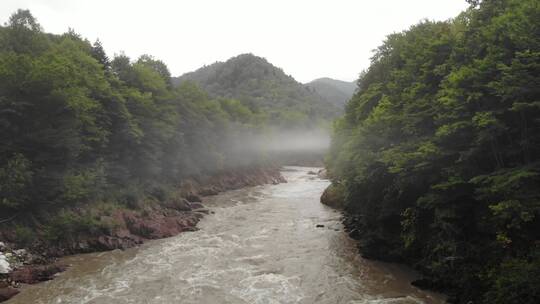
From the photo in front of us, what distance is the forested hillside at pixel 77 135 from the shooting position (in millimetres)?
24469

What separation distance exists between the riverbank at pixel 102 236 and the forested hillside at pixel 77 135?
592 millimetres

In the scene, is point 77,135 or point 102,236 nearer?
point 102,236

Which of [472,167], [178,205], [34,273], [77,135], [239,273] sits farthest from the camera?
[178,205]

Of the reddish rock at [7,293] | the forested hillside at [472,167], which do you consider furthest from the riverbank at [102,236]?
the forested hillside at [472,167]

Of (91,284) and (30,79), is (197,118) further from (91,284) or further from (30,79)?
(91,284)

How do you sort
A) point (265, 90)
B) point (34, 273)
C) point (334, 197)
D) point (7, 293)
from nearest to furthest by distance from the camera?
point (7, 293) → point (34, 273) → point (334, 197) → point (265, 90)

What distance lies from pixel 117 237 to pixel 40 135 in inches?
326

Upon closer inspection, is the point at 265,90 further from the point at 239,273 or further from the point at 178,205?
the point at 239,273

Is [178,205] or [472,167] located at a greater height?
[472,167]

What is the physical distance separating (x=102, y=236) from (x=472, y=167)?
2255cm

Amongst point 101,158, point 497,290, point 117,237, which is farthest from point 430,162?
point 101,158

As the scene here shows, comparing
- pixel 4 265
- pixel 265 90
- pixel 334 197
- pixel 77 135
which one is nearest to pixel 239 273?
pixel 4 265

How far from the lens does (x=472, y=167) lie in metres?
16.9

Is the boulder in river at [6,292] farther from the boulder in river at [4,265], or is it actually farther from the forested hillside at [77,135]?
the forested hillside at [77,135]
